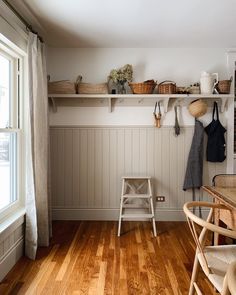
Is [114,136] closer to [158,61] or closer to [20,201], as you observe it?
[158,61]

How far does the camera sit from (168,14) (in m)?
2.54

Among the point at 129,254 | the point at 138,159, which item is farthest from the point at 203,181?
the point at 129,254

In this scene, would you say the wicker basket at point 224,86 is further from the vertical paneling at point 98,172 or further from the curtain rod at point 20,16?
the curtain rod at point 20,16

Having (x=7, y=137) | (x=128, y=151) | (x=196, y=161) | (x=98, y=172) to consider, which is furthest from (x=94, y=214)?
(x=7, y=137)

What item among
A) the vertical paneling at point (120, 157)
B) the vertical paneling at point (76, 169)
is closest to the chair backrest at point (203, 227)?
the vertical paneling at point (120, 157)

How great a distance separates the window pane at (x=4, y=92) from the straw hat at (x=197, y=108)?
2239 millimetres

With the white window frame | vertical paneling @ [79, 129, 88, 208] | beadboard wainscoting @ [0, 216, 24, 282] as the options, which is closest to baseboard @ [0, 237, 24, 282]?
beadboard wainscoting @ [0, 216, 24, 282]

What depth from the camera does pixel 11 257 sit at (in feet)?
7.61

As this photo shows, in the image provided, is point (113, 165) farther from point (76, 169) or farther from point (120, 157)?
point (76, 169)

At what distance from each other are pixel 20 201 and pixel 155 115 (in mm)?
2004

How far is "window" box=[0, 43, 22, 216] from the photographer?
7.96 feet

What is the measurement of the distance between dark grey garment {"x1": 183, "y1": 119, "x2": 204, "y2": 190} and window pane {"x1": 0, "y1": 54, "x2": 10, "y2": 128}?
2299 millimetres

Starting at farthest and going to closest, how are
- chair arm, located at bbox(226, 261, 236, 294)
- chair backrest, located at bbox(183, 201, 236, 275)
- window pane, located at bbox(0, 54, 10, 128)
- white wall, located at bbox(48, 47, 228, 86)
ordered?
Result: white wall, located at bbox(48, 47, 228, 86) < window pane, located at bbox(0, 54, 10, 128) < chair backrest, located at bbox(183, 201, 236, 275) < chair arm, located at bbox(226, 261, 236, 294)

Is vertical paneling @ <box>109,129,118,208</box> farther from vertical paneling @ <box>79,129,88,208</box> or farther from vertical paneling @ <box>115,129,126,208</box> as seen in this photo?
vertical paneling @ <box>79,129,88,208</box>
